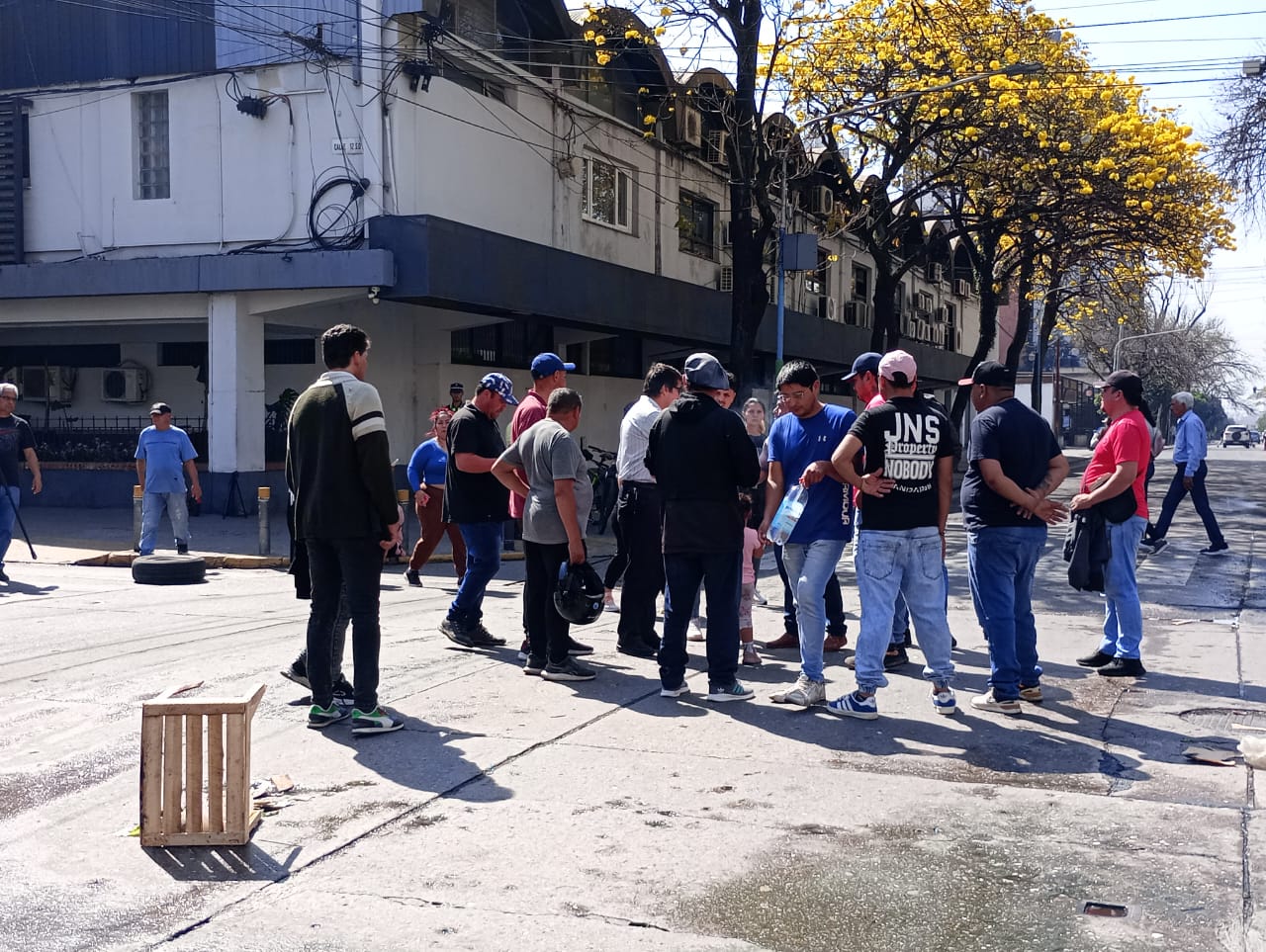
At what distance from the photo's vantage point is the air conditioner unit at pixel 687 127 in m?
26.4

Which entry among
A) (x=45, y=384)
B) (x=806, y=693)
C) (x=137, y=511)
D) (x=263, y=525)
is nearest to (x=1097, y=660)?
(x=806, y=693)

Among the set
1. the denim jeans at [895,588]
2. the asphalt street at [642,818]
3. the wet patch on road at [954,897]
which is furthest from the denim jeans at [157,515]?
the wet patch on road at [954,897]

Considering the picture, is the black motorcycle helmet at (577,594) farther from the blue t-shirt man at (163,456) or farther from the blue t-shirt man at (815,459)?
the blue t-shirt man at (163,456)

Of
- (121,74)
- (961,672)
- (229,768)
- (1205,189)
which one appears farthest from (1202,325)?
(229,768)

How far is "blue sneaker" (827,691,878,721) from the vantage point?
6590 millimetres

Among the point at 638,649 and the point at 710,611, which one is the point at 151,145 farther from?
the point at 710,611

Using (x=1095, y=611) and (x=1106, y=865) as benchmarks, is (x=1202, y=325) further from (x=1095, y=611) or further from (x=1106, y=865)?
(x=1106, y=865)

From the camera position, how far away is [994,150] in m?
23.8

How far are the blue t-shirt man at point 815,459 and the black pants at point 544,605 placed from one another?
57.9 inches

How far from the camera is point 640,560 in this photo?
8.33m

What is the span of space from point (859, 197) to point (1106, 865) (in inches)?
885

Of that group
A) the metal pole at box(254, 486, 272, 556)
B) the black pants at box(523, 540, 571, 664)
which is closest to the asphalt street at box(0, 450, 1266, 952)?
the black pants at box(523, 540, 571, 664)

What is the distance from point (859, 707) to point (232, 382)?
14273mm

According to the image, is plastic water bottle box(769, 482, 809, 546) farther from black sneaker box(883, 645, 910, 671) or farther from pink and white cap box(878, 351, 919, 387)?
black sneaker box(883, 645, 910, 671)
